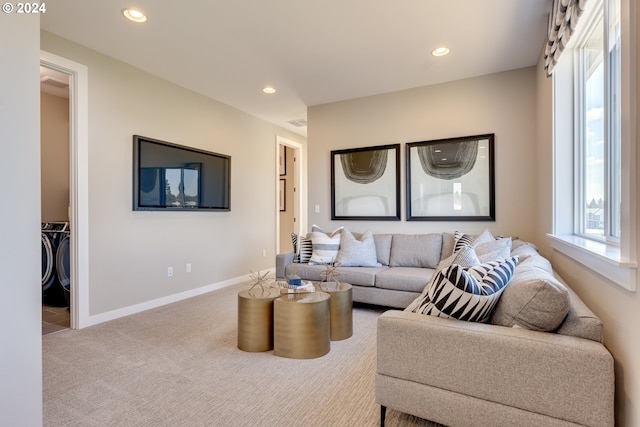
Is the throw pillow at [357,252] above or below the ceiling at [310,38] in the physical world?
below

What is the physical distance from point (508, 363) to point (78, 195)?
3482 millimetres

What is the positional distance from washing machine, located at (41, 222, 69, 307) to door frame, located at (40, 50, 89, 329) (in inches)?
36.0

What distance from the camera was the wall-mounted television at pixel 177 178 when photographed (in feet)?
11.6

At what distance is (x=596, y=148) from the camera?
216 cm

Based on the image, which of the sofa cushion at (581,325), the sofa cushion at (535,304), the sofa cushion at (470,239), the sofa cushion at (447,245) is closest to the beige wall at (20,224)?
the sofa cushion at (535,304)

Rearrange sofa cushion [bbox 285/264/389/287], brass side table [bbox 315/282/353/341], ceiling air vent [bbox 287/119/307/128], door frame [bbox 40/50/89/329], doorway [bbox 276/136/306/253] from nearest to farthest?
brass side table [bbox 315/282/353/341] < door frame [bbox 40/50/89/329] < sofa cushion [bbox 285/264/389/287] < ceiling air vent [bbox 287/119/307/128] < doorway [bbox 276/136/306/253]

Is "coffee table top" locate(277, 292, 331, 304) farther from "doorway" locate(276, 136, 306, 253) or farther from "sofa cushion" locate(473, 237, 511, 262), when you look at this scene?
"doorway" locate(276, 136, 306, 253)

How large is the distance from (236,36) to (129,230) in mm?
2218

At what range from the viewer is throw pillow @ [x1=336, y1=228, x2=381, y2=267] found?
3.71m

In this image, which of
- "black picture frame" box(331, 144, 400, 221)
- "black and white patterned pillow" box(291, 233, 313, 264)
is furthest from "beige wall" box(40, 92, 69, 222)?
"black picture frame" box(331, 144, 400, 221)

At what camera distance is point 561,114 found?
259 cm

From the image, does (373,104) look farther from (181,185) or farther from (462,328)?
(462,328)

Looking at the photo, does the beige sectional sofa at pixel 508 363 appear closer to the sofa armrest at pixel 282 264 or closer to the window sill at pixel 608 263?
the window sill at pixel 608 263

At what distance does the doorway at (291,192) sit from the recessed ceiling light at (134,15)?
3.70 m
